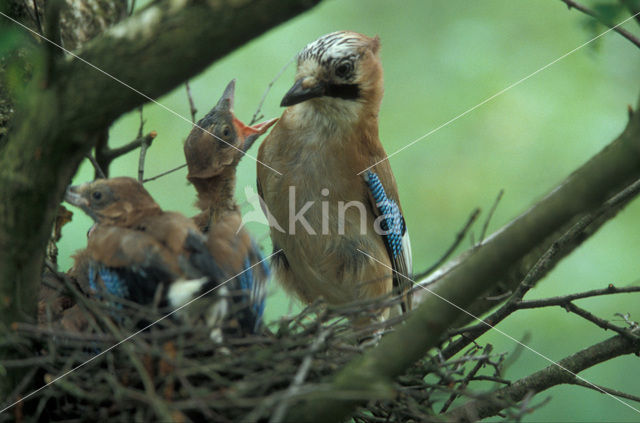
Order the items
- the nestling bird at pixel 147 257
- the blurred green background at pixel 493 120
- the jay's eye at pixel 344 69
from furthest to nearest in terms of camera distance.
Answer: the blurred green background at pixel 493 120, the jay's eye at pixel 344 69, the nestling bird at pixel 147 257

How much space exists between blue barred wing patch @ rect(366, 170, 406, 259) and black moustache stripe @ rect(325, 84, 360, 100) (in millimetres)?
390

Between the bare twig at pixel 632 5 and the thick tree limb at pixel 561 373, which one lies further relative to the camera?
the thick tree limb at pixel 561 373

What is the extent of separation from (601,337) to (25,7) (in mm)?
4807

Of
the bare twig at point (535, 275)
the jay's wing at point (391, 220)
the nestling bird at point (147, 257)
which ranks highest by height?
the jay's wing at point (391, 220)

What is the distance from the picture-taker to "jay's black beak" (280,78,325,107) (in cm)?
349

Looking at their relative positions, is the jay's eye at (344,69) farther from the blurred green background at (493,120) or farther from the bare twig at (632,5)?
the blurred green background at (493,120)

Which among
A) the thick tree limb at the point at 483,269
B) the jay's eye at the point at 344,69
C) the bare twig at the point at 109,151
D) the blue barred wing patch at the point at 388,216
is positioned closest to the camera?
the thick tree limb at the point at 483,269

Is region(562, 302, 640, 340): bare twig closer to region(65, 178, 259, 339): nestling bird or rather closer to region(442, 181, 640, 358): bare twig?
region(442, 181, 640, 358): bare twig

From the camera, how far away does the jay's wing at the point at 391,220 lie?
3932mm

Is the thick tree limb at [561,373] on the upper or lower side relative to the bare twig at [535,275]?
lower

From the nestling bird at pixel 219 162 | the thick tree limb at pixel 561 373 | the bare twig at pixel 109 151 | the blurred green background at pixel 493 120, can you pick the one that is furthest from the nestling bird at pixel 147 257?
the blurred green background at pixel 493 120

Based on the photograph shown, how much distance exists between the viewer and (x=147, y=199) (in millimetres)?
3031

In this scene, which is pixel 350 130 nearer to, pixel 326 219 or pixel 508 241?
pixel 326 219

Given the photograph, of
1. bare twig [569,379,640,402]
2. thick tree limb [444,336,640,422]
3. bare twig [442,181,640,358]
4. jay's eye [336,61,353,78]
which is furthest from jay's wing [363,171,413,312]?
bare twig [569,379,640,402]
